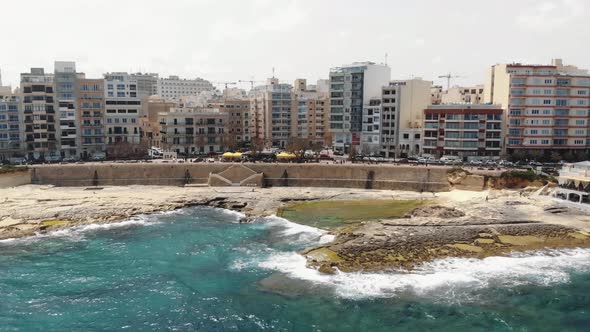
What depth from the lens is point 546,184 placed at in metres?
67.9

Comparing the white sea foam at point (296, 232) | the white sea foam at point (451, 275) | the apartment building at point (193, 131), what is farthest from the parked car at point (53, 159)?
the white sea foam at point (451, 275)

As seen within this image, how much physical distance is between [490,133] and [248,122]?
58600 millimetres

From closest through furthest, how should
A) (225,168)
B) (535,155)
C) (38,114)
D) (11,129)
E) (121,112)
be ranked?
(225,168) < (535,155) < (11,129) < (38,114) < (121,112)

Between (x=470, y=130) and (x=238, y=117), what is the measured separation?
57364 millimetres

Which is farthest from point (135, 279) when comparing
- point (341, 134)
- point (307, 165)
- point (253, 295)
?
point (341, 134)

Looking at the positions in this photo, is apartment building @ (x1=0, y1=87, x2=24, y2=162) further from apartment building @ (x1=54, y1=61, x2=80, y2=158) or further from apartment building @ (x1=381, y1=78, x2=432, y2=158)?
apartment building @ (x1=381, y1=78, x2=432, y2=158)

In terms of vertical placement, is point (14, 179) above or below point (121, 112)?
below

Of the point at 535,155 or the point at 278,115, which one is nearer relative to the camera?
the point at 535,155

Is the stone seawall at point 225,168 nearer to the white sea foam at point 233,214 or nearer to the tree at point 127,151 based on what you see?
the white sea foam at point 233,214

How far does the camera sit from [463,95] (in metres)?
120

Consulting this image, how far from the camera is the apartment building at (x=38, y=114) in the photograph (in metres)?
98.3

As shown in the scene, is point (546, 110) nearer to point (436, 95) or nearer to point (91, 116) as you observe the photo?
point (436, 95)

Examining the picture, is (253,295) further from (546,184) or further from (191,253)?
(546,184)

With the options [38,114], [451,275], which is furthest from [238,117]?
[451,275]
